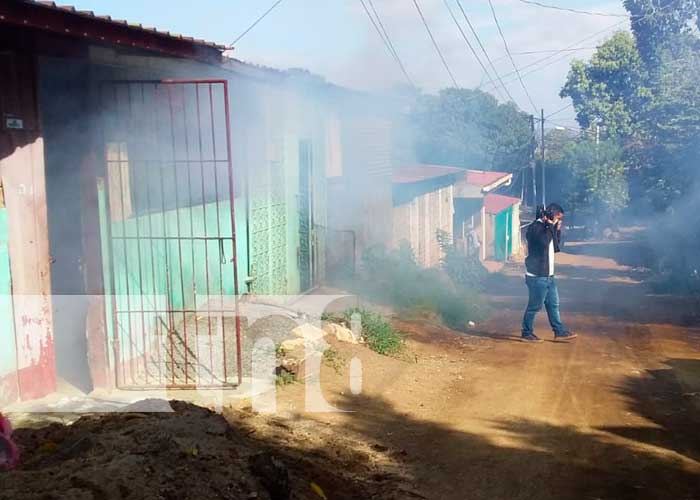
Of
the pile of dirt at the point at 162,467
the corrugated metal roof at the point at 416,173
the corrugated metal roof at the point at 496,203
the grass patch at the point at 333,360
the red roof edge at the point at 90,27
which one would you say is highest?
the red roof edge at the point at 90,27

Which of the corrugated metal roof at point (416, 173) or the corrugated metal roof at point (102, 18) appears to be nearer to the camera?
the corrugated metal roof at point (102, 18)

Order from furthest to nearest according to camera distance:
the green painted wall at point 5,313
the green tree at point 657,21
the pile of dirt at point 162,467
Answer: the green tree at point 657,21
the green painted wall at point 5,313
the pile of dirt at point 162,467

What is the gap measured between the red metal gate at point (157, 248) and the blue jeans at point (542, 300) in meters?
4.08

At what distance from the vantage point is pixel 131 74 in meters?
7.04

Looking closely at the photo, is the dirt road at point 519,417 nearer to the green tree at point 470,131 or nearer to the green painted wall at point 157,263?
the green painted wall at point 157,263

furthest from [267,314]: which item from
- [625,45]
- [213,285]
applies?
[625,45]

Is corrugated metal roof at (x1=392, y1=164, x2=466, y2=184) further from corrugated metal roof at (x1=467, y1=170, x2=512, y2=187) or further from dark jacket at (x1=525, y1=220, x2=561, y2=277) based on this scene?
dark jacket at (x1=525, y1=220, x2=561, y2=277)

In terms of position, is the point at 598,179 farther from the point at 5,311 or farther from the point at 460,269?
the point at 5,311

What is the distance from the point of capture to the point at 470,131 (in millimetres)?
39594

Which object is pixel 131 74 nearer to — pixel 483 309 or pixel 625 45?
pixel 483 309

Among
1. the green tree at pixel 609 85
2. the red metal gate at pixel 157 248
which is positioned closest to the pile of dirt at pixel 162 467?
the red metal gate at pixel 157 248

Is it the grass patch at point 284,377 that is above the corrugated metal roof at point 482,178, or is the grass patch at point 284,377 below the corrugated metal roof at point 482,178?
below

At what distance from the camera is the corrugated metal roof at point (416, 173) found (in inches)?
686

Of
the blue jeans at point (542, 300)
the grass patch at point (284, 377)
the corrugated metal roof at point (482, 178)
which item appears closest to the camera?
the grass patch at point (284, 377)
